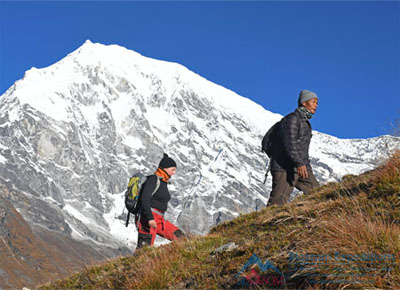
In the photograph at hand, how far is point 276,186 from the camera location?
30.1 ft

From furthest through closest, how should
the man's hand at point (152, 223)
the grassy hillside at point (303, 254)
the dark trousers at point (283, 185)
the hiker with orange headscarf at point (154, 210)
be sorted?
the dark trousers at point (283, 185) < the hiker with orange headscarf at point (154, 210) < the man's hand at point (152, 223) < the grassy hillside at point (303, 254)

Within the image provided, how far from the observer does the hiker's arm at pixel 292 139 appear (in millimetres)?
8836

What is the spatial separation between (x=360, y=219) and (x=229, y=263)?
1632 mm

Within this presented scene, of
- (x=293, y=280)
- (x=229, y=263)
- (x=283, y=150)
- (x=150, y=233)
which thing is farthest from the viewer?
(x=283, y=150)

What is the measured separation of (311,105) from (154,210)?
4021mm

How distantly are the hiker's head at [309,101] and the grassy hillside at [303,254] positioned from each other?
8.09ft

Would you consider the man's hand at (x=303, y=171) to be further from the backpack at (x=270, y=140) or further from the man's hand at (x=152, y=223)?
the man's hand at (x=152, y=223)

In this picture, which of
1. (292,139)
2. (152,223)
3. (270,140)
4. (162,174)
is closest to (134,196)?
(152,223)

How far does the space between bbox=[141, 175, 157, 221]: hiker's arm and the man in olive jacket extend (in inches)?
101

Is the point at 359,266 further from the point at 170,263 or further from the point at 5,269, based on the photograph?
the point at 5,269

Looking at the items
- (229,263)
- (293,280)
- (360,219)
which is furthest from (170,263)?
(360,219)

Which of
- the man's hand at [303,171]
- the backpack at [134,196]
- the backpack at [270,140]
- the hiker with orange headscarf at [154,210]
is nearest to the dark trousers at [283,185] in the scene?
the man's hand at [303,171]

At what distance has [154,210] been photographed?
28.3 feet

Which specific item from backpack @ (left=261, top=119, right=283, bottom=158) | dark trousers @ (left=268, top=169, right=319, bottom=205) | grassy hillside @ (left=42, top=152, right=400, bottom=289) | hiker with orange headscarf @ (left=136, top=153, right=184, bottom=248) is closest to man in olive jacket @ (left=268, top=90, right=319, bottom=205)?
dark trousers @ (left=268, top=169, right=319, bottom=205)
